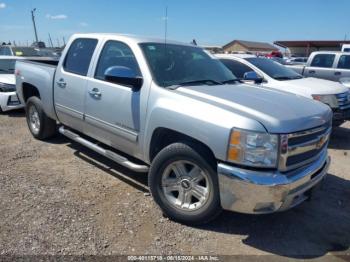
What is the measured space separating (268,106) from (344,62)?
8.04 meters

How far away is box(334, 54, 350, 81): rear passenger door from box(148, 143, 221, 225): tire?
806 cm

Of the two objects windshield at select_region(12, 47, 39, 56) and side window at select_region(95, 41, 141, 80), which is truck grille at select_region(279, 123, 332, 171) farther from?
windshield at select_region(12, 47, 39, 56)

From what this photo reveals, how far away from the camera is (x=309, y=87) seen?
6891mm

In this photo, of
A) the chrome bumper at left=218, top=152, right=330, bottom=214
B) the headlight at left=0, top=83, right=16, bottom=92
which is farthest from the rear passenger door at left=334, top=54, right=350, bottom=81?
the headlight at left=0, top=83, right=16, bottom=92

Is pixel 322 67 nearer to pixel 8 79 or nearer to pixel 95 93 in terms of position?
pixel 95 93

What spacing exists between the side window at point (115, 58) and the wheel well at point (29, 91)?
7.04 feet

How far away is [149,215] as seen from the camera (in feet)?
12.3

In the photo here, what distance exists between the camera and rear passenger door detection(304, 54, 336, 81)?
1007cm

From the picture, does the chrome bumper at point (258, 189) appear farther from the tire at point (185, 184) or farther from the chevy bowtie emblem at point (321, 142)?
the chevy bowtie emblem at point (321, 142)

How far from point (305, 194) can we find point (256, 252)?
0.73 metres

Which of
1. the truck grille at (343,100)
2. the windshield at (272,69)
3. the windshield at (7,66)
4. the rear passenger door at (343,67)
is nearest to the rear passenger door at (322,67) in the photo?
the rear passenger door at (343,67)

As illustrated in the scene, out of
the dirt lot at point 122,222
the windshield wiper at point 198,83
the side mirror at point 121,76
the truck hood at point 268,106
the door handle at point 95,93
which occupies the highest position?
the side mirror at point 121,76

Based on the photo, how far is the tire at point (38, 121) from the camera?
585 centimetres

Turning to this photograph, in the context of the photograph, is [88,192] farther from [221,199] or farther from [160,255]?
[221,199]
